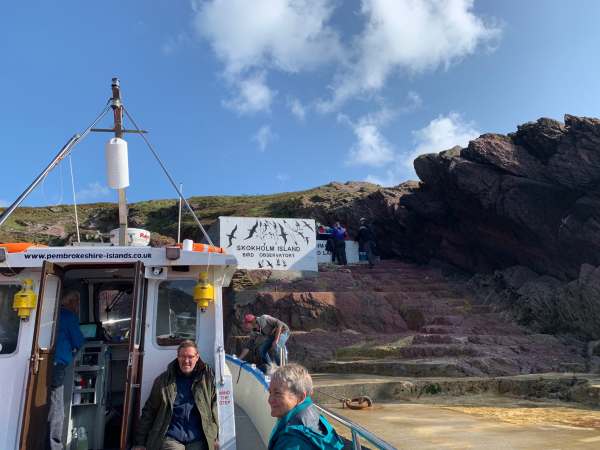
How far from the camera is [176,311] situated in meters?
5.10

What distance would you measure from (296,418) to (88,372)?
387 cm

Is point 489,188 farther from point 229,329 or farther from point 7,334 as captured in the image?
point 7,334

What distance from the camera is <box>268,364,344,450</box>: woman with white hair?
2.06m

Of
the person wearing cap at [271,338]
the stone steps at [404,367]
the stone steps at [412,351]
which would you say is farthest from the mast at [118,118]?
the stone steps at [412,351]

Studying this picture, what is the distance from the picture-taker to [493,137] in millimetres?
19250

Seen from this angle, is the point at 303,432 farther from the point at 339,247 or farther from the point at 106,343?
the point at 339,247

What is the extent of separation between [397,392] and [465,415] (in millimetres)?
2602

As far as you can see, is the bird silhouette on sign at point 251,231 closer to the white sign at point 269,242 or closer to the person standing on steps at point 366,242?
the white sign at point 269,242

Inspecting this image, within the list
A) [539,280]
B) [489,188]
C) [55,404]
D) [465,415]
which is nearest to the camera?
[55,404]

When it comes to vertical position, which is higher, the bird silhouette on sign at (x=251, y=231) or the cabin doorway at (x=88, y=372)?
the bird silhouette on sign at (x=251, y=231)

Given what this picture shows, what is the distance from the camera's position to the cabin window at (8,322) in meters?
4.64

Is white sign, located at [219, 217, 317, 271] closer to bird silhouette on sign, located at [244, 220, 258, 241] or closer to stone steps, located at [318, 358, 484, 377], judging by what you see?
bird silhouette on sign, located at [244, 220, 258, 241]

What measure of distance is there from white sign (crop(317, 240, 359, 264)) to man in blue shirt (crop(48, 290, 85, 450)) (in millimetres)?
17530

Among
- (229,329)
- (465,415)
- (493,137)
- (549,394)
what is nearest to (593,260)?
(493,137)
